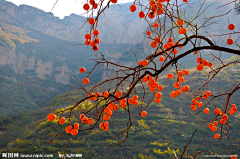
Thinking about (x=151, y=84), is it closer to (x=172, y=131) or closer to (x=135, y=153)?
(x=135, y=153)

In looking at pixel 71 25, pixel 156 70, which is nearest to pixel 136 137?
pixel 156 70

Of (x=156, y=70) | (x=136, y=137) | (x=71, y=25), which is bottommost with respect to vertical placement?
(x=136, y=137)

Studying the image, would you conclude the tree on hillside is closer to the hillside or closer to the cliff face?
the hillside

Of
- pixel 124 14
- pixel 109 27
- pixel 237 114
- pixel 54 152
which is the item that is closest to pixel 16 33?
pixel 109 27

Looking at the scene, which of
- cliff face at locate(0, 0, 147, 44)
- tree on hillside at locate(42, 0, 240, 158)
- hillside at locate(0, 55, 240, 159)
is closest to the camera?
tree on hillside at locate(42, 0, 240, 158)

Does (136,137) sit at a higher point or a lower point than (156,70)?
lower

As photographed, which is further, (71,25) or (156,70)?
(71,25)

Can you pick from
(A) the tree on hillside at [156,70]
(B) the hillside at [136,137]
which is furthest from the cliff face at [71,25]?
(A) the tree on hillside at [156,70]

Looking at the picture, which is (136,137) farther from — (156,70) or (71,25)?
(71,25)

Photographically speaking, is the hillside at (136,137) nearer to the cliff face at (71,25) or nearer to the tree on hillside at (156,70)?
the tree on hillside at (156,70)

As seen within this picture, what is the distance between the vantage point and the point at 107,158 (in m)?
3.44

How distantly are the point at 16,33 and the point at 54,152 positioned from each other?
35.3m

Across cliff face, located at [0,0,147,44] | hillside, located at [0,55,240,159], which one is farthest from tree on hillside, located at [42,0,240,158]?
cliff face, located at [0,0,147,44]

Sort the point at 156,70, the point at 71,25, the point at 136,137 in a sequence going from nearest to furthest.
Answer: the point at 156,70 < the point at 136,137 < the point at 71,25
